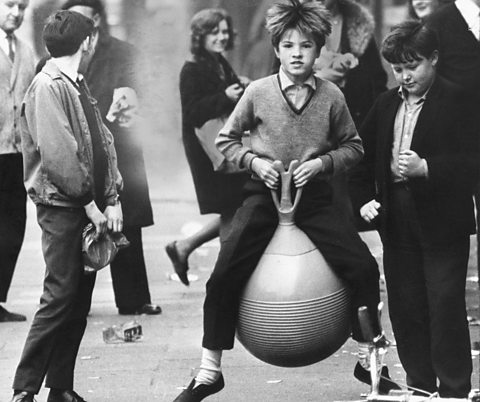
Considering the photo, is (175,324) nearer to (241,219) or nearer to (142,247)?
(142,247)

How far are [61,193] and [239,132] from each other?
0.89 metres

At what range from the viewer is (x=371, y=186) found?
21.6ft

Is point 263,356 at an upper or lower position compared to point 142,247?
upper

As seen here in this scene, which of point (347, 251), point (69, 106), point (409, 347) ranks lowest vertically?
point (409, 347)

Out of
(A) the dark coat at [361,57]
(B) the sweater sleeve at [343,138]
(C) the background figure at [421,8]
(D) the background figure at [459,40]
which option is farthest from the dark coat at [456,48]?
(A) the dark coat at [361,57]

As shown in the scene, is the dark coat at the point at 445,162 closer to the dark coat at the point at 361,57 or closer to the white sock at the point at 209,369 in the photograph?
the white sock at the point at 209,369

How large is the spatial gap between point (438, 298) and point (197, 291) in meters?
3.80

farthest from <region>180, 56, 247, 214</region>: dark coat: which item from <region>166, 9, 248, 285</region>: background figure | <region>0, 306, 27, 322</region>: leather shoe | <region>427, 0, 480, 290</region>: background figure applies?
<region>427, 0, 480, 290</region>: background figure

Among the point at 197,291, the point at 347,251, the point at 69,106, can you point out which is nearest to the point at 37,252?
the point at 197,291

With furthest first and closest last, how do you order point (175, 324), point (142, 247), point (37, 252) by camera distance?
point (37, 252)
point (142, 247)
point (175, 324)

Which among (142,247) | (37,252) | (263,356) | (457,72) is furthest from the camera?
(37,252)

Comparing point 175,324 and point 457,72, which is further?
point 175,324

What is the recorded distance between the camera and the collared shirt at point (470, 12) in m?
7.57

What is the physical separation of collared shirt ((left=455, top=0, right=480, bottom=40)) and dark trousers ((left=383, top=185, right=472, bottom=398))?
160 centimetres
